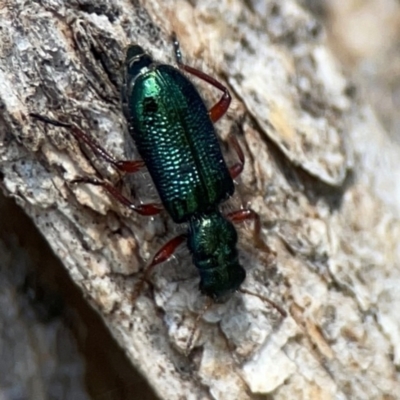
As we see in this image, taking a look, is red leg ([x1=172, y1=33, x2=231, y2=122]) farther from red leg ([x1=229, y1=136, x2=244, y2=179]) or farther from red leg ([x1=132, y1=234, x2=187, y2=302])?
red leg ([x1=132, y1=234, x2=187, y2=302])

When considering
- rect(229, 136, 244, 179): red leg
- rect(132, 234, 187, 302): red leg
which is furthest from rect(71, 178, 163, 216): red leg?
rect(229, 136, 244, 179): red leg

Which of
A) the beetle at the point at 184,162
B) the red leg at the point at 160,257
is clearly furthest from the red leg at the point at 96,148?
the red leg at the point at 160,257

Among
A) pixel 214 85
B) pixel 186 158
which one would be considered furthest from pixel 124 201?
pixel 214 85

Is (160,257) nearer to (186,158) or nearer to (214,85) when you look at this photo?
(186,158)

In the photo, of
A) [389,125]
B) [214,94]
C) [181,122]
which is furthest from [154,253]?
[389,125]

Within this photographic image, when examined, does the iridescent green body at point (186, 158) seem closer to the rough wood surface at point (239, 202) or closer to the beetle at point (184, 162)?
the beetle at point (184, 162)

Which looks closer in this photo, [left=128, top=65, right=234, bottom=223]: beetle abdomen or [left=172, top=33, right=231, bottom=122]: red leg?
[left=128, top=65, right=234, bottom=223]: beetle abdomen
